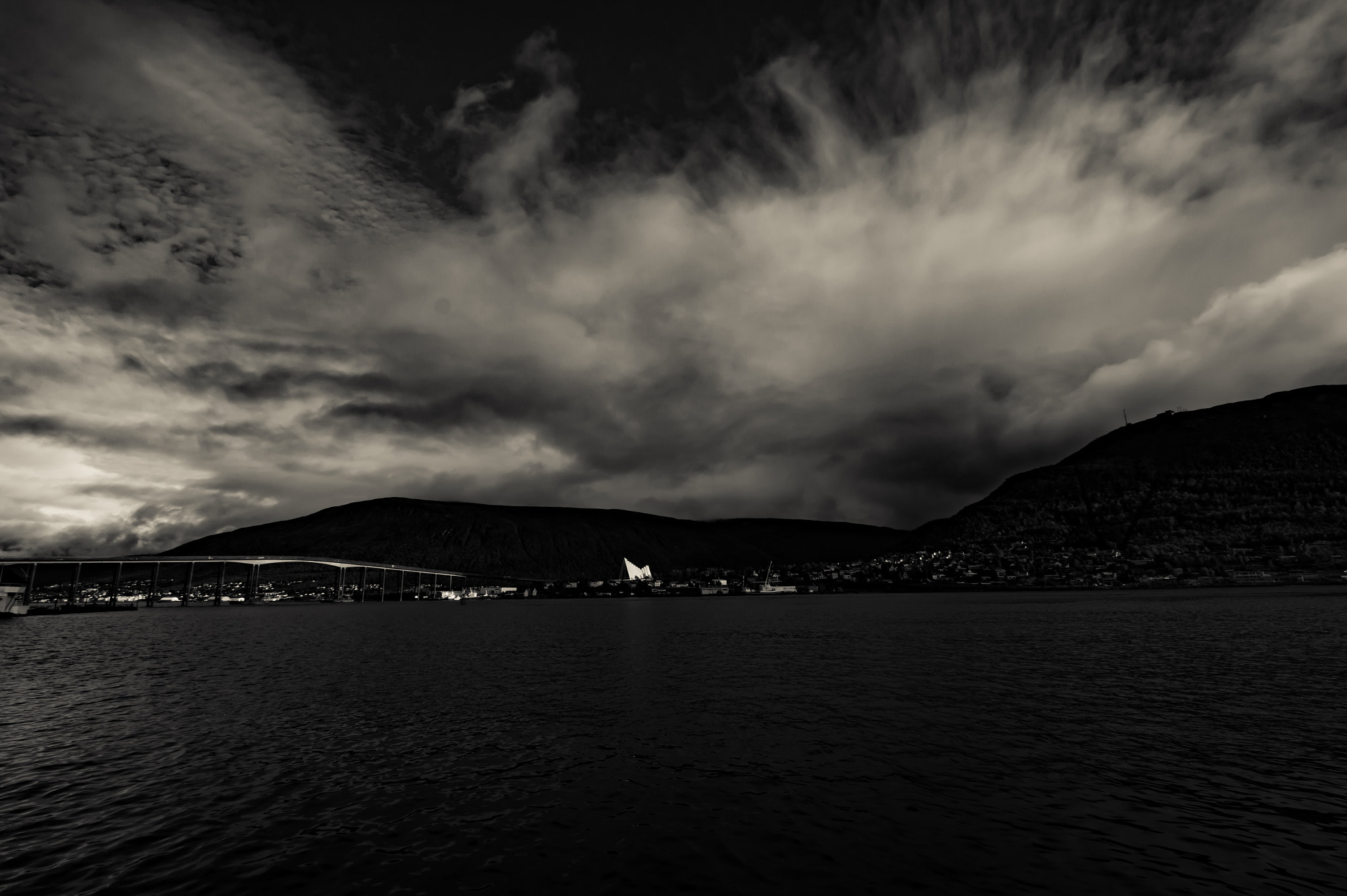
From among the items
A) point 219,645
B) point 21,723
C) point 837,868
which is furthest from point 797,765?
point 219,645

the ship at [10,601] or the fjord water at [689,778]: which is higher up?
the ship at [10,601]

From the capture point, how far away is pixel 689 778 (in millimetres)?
27766

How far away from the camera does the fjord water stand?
1850 cm

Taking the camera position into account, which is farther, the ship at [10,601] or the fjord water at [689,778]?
the ship at [10,601]

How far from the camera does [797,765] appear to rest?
28969mm

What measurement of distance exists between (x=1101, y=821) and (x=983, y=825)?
4.04 metres

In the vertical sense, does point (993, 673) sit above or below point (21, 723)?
→ below

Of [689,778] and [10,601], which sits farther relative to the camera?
[10,601]

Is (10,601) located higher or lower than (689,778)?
higher

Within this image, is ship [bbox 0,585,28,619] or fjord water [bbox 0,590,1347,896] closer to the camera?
fjord water [bbox 0,590,1347,896]

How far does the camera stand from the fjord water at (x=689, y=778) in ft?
60.7

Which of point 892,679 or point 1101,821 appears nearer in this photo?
point 1101,821

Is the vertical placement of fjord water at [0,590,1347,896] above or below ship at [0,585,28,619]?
below

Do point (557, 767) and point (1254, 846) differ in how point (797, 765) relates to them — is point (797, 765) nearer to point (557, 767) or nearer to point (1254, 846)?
point (557, 767)
